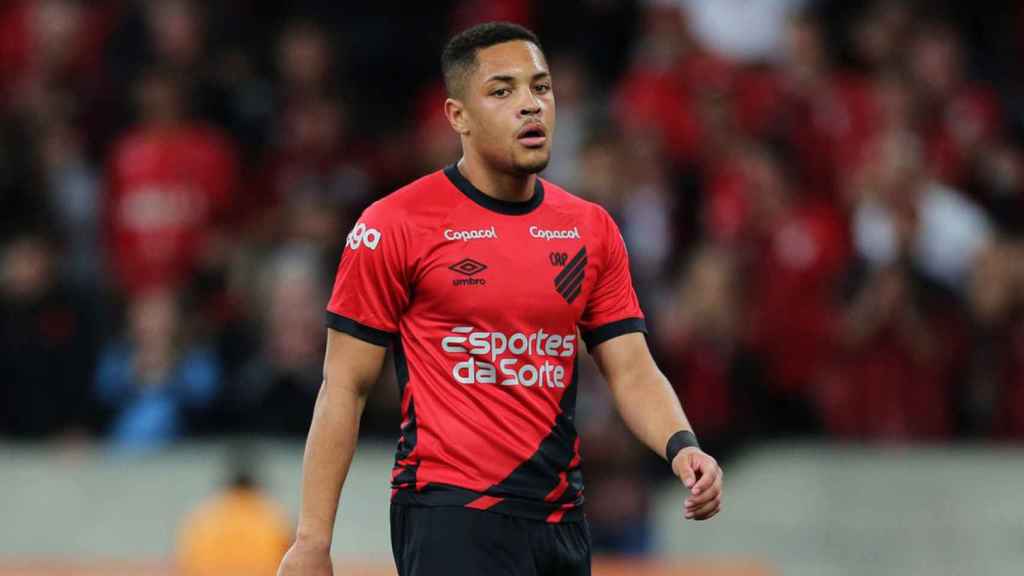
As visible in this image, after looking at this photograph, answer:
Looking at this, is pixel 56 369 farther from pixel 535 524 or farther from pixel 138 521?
pixel 535 524

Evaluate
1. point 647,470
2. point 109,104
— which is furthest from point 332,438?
point 109,104

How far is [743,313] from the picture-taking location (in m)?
10.3

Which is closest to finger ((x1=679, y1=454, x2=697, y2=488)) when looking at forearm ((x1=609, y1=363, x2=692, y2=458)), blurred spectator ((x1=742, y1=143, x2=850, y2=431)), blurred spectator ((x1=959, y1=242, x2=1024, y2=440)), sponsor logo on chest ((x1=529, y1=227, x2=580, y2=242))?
forearm ((x1=609, y1=363, x2=692, y2=458))

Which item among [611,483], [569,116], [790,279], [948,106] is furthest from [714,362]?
[948,106]

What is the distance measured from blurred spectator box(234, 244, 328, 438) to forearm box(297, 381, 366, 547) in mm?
5015

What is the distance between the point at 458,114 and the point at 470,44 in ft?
0.62

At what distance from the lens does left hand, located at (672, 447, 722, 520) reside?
480 centimetres

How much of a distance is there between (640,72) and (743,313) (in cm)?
210

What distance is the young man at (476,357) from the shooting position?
16.5 ft

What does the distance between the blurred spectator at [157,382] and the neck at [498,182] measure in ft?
18.3

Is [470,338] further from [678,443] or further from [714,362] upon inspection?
[714,362]

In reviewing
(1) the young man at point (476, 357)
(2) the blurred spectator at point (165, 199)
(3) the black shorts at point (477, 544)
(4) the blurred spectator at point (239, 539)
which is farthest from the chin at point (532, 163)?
(2) the blurred spectator at point (165, 199)

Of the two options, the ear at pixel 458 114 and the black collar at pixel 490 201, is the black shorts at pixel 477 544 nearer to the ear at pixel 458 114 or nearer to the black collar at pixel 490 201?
the black collar at pixel 490 201

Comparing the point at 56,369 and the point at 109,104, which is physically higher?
the point at 109,104
